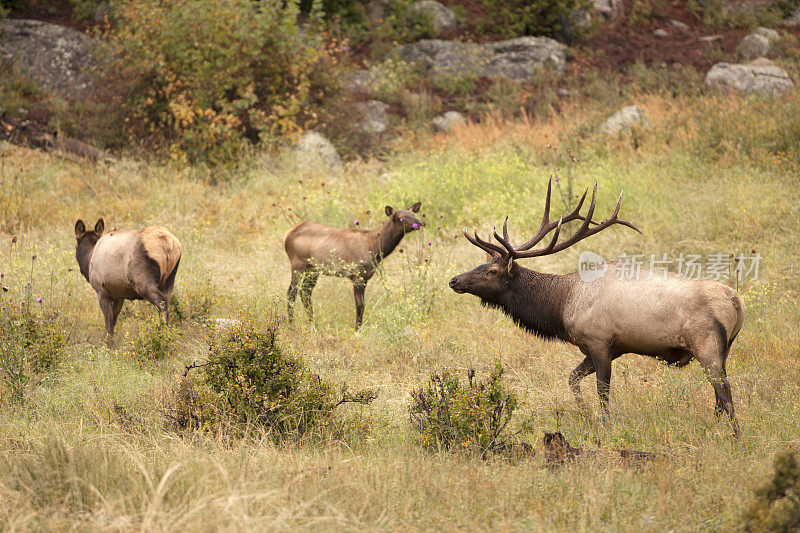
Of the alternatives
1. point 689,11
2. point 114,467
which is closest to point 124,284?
point 114,467

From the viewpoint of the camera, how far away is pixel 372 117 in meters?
16.3

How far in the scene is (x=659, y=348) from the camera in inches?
218

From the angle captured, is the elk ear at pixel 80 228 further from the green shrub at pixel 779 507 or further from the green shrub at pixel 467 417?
the green shrub at pixel 779 507

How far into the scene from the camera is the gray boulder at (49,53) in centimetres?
1662

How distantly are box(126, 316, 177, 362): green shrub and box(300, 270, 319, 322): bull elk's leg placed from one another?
5.76 feet

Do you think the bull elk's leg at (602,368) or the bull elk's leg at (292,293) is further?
the bull elk's leg at (292,293)

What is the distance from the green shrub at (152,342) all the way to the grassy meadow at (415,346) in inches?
4.0

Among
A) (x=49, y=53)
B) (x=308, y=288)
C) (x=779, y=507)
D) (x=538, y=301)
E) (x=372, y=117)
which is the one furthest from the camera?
(x=49, y=53)

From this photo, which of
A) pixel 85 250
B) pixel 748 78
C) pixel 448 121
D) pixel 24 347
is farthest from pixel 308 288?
pixel 748 78

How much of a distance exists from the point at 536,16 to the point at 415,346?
1462cm

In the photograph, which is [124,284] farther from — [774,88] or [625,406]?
[774,88]

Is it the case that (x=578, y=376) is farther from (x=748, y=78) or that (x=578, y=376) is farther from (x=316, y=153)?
(x=748, y=78)

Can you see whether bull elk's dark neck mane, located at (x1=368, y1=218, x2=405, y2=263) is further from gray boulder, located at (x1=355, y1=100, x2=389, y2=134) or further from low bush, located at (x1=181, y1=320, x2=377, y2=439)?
gray boulder, located at (x1=355, y1=100, x2=389, y2=134)

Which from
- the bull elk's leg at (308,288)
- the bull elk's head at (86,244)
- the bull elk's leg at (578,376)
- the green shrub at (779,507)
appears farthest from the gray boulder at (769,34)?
the green shrub at (779,507)
